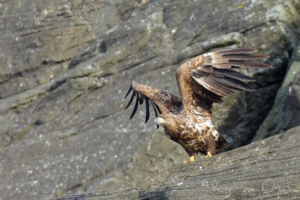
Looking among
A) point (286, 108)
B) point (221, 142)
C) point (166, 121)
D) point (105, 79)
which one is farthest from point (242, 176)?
point (105, 79)

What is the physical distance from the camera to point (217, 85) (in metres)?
5.87

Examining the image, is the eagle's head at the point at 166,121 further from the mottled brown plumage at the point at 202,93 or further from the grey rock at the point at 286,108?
the grey rock at the point at 286,108

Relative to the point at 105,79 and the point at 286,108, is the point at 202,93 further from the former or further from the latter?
the point at 105,79

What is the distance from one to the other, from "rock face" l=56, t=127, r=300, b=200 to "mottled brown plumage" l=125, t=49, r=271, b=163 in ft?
3.12

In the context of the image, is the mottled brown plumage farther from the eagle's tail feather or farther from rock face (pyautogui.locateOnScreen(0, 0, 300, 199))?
rock face (pyautogui.locateOnScreen(0, 0, 300, 199))

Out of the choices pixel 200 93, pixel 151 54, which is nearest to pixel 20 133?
pixel 151 54

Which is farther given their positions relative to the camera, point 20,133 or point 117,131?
point 20,133

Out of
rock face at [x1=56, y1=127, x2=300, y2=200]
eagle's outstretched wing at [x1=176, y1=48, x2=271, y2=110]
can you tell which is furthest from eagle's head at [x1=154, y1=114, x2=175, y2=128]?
A: rock face at [x1=56, y1=127, x2=300, y2=200]

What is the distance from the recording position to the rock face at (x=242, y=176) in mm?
3900

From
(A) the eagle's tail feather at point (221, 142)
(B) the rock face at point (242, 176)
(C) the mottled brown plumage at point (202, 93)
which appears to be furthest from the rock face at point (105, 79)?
(B) the rock face at point (242, 176)

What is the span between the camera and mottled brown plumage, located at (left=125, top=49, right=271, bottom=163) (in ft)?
19.0

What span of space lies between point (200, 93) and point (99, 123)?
414 cm

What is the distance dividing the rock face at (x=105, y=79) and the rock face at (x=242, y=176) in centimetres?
318

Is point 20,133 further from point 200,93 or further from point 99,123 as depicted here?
point 200,93
